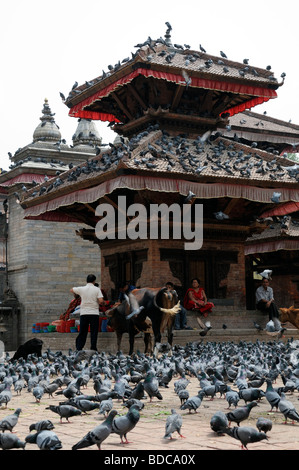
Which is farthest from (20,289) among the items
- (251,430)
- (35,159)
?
(251,430)

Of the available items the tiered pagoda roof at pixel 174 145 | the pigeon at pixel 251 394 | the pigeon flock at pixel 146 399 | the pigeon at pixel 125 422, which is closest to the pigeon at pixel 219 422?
the pigeon flock at pixel 146 399

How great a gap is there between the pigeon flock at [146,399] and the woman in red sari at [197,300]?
4966 mm

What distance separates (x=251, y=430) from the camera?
518 cm

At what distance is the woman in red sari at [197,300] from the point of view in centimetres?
1900

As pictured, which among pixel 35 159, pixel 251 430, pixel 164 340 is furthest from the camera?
pixel 35 159

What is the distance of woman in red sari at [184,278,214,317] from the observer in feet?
62.3

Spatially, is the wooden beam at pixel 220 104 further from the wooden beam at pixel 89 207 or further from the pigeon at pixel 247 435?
the pigeon at pixel 247 435

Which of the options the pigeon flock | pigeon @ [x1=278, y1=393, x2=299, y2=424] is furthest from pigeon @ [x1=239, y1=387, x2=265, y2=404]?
pigeon @ [x1=278, y1=393, x2=299, y2=424]

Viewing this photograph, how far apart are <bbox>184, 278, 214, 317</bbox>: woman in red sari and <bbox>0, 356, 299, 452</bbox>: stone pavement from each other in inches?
382

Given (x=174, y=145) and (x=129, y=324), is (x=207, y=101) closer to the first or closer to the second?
(x=174, y=145)

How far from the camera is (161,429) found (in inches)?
255

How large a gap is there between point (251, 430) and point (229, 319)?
14.7 m
